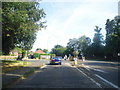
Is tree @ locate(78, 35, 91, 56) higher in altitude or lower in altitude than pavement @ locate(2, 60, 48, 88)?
higher

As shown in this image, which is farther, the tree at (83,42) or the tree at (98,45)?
the tree at (83,42)

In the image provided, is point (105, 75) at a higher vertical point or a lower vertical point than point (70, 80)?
lower

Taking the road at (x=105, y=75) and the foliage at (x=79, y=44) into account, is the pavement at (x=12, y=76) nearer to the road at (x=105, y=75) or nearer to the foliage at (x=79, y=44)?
the road at (x=105, y=75)

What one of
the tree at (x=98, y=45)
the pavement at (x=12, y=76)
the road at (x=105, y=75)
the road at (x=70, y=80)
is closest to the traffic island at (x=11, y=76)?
the pavement at (x=12, y=76)

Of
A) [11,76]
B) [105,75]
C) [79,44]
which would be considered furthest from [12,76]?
[79,44]

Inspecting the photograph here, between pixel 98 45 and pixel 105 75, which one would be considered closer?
pixel 105 75

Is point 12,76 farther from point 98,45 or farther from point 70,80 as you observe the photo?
point 98,45

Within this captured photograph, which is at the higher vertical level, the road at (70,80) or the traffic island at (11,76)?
the traffic island at (11,76)

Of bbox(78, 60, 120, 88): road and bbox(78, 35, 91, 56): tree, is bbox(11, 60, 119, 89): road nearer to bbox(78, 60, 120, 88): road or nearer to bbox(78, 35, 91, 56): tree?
bbox(78, 60, 120, 88): road

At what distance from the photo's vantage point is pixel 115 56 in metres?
64.9

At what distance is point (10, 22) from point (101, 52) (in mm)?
69612

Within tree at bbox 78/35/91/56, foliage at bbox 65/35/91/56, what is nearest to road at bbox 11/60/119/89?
foliage at bbox 65/35/91/56

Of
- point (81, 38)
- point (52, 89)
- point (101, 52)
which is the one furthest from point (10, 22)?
point (81, 38)

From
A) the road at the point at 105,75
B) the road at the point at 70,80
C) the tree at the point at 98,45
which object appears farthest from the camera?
the tree at the point at 98,45
